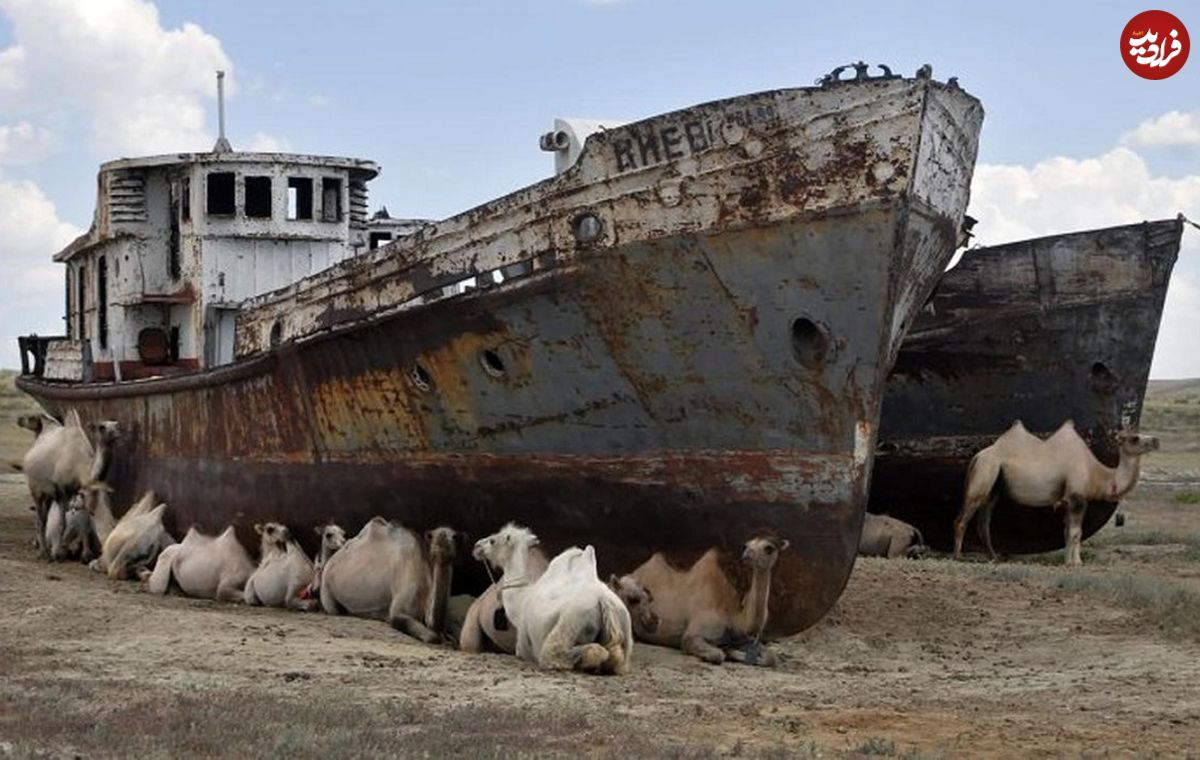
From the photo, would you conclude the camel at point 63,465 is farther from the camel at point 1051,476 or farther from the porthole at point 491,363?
the camel at point 1051,476

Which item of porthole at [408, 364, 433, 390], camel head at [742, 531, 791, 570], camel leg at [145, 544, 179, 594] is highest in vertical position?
porthole at [408, 364, 433, 390]

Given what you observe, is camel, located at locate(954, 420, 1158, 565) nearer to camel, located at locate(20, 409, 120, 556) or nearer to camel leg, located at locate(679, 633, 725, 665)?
camel leg, located at locate(679, 633, 725, 665)

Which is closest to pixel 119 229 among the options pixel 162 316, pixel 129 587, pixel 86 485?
pixel 162 316

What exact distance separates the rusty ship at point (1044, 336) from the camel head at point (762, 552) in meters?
8.12

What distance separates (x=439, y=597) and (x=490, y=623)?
0.91 m

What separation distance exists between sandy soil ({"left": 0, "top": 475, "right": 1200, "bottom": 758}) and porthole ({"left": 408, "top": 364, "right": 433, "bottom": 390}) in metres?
1.61

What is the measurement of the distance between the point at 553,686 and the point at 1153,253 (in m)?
11.2

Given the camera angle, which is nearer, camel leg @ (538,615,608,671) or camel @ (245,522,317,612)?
camel leg @ (538,615,608,671)

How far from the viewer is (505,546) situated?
10.3 meters

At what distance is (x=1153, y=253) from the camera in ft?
58.4

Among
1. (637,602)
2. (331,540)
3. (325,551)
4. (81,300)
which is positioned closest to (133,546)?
(325,551)

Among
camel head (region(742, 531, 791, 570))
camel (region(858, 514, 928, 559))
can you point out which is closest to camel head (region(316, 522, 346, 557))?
camel head (region(742, 531, 791, 570))

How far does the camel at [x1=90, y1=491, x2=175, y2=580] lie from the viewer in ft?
46.4

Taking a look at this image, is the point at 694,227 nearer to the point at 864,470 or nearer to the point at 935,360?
the point at 864,470
